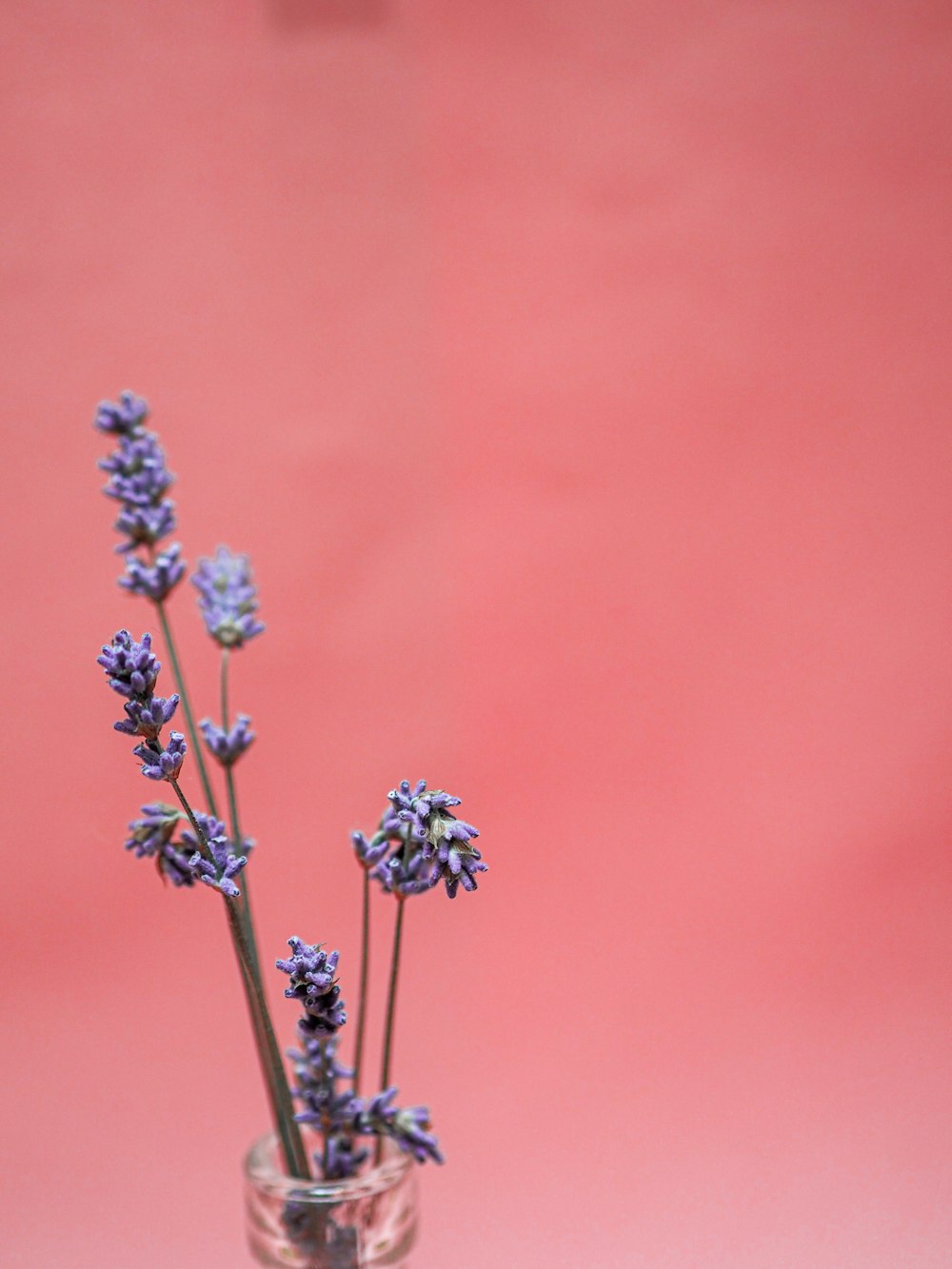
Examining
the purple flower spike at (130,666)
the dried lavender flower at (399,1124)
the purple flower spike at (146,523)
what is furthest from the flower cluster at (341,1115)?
the purple flower spike at (146,523)

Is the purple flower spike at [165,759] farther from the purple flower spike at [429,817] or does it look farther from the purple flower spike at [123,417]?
the purple flower spike at [123,417]

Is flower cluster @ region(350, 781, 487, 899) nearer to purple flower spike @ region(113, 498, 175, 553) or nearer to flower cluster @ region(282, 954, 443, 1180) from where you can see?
flower cluster @ region(282, 954, 443, 1180)

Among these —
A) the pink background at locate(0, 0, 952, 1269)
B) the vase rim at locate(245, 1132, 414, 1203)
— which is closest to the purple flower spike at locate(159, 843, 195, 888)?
the vase rim at locate(245, 1132, 414, 1203)

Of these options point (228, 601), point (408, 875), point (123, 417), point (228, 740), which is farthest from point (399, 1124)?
point (123, 417)

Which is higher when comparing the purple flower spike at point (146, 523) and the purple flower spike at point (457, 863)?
the purple flower spike at point (146, 523)

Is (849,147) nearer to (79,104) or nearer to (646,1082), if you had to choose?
(79,104)

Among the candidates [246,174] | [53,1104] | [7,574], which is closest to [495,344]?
[246,174]

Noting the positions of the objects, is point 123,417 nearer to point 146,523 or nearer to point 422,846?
point 146,523
